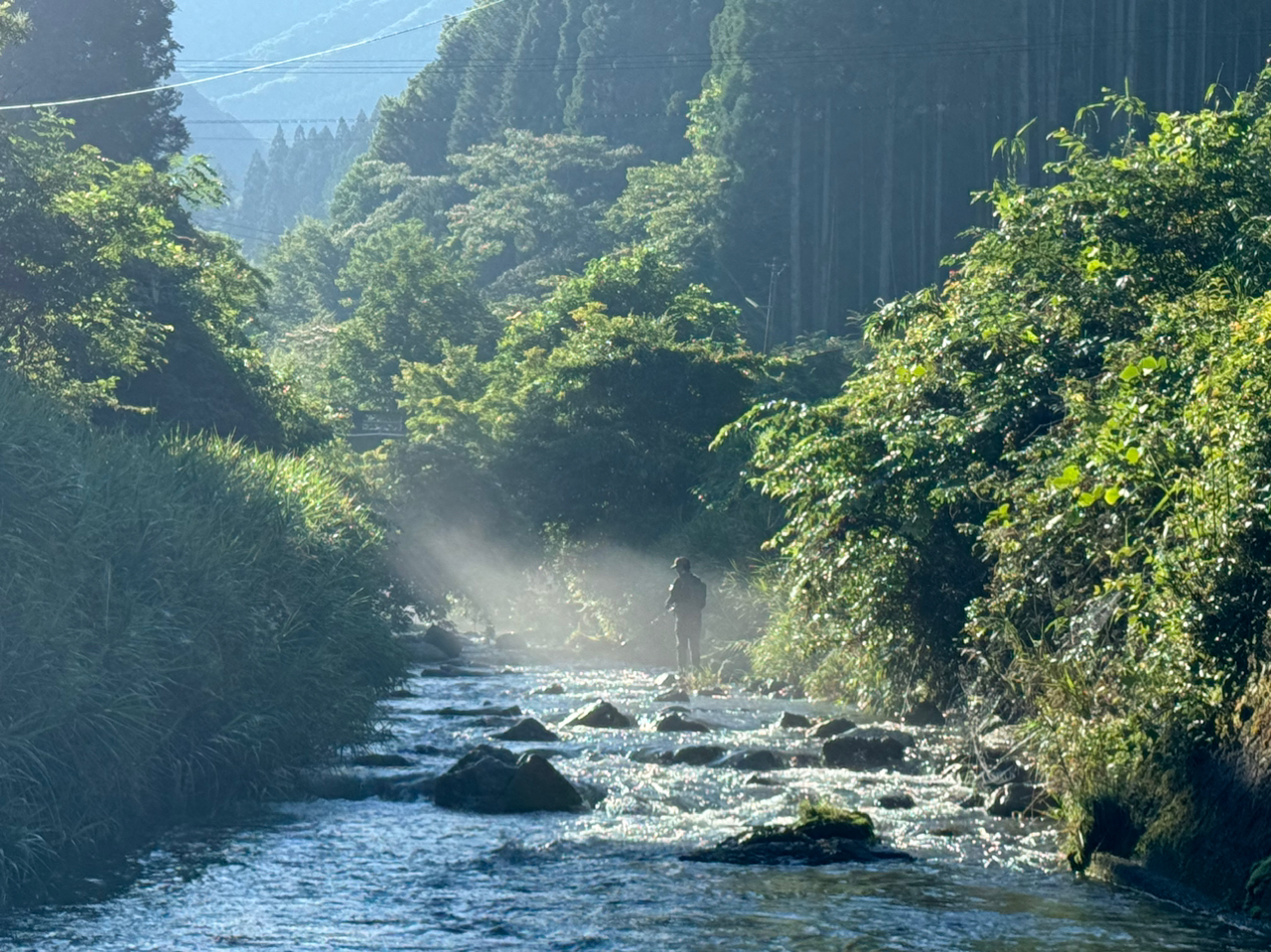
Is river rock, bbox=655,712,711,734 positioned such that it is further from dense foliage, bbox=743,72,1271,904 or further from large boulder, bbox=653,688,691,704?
large boulder, bbox=653,688,691,704

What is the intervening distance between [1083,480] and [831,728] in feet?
17.6

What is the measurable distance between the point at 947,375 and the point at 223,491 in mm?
7566

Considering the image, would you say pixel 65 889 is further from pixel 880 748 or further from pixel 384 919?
pixel 880 748

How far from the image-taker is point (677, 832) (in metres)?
11.4

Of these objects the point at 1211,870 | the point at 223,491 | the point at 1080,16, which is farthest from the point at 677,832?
the point at 1080,16

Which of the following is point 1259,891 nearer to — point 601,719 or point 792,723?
point 792,723

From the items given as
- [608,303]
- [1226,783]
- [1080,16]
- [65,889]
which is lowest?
[65,889]

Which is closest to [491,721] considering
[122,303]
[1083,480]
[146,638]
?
[146,638]

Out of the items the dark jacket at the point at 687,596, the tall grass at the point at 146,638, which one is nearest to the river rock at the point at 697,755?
the tall grass at the point at 146,638

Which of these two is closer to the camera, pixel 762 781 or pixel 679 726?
pixel 762 781

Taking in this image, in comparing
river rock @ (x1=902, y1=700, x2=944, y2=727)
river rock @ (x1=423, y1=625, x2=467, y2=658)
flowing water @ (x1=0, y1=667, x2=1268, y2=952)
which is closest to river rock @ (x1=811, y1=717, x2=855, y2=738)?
river rock @ (x1=902, y1=700, x2=944, y2=727)

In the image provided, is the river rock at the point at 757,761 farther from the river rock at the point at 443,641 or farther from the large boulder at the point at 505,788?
the river rock at the point at 443,641

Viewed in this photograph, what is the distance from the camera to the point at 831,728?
629 inches

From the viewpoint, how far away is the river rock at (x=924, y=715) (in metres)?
16.3
